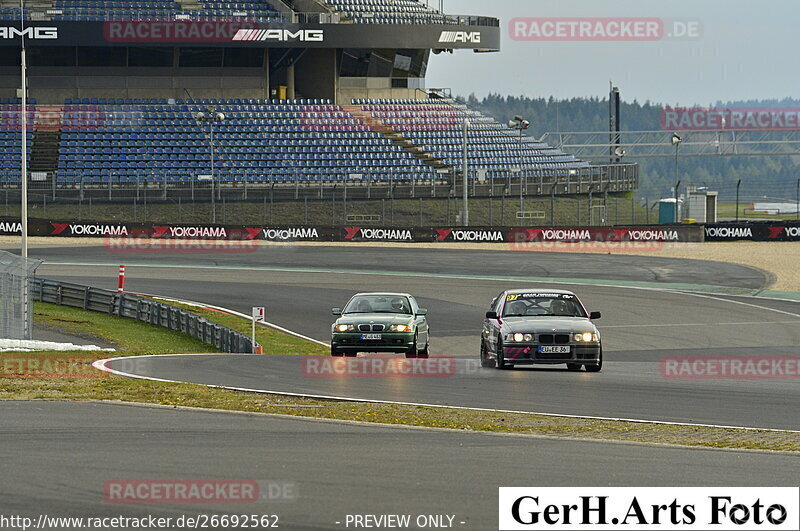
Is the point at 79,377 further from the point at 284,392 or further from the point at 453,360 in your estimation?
the point at 453,360

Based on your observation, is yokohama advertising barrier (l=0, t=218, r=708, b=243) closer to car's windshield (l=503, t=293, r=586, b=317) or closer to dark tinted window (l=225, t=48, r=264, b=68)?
dark tinted window (l=225, t=48, r=264, b=68)

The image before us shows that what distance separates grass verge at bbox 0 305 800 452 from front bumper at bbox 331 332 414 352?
454 cm

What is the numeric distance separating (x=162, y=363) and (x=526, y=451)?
9543 millimetres

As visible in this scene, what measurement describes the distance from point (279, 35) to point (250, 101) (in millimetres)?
4420

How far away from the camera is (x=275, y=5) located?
72.3 meters

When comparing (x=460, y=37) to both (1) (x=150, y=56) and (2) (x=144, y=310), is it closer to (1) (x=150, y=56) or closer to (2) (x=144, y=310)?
(1) (x=150, y=56)

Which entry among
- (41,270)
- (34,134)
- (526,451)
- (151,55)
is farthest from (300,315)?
(151,55)

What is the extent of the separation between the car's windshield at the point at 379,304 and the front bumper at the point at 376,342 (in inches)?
38.0

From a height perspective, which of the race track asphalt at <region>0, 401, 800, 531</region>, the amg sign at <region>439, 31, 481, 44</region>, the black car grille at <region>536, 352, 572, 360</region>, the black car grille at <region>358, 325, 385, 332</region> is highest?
the amg sign at <region>439, 31, 481, 44</region>

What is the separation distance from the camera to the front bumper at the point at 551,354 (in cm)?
1845

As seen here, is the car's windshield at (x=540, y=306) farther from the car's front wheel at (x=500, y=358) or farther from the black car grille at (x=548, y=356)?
the black car grille at (x=548, y=356)

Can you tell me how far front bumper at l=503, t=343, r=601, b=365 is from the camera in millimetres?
18453

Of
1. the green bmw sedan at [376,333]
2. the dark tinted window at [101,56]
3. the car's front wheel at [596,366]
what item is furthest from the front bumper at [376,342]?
the dark tinted window at [101,56]

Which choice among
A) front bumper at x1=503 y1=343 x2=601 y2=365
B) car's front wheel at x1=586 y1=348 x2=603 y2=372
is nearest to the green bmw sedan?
front bumper at x1=503 y1=343 x2=601 y2=365
